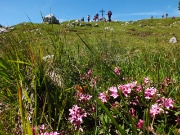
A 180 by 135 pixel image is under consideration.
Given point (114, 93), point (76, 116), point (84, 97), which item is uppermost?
point (114, 93)

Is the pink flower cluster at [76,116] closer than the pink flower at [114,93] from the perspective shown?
Yes

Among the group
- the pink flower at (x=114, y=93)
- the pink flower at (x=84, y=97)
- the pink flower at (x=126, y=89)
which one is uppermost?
the pink flower at (x=126, y=89)

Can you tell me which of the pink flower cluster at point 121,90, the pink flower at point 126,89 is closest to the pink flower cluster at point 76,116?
the pink flower cluster at point 121,90

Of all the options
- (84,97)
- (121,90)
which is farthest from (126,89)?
(84,97)

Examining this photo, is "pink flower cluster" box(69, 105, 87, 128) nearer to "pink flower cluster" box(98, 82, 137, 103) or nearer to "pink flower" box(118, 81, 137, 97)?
"pink flower cluster" box(98, 82, 137, 103)

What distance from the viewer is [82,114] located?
10.7 ft

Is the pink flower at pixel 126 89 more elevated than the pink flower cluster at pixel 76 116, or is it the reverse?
the pink flower at pixel 126 89

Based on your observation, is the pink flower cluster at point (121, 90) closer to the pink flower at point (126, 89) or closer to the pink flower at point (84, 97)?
the pink flower at point (126, 89)

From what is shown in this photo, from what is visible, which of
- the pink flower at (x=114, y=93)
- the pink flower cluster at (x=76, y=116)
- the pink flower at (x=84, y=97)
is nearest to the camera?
the pink flower cluster at (x=76, y=116)

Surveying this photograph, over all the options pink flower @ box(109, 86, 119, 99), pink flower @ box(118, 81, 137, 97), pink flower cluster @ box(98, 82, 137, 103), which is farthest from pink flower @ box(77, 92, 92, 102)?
pink flower @ box(118, 81, 137, 97)

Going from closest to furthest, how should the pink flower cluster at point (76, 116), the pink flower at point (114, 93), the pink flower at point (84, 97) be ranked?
1. the pink flower cluster at point (76, 116)
2. the pink flower at point (114, 93)
3. the pink flower at point (84, 97)

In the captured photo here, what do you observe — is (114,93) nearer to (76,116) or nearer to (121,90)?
(121,90)

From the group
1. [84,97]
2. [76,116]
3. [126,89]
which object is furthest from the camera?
[84,97]

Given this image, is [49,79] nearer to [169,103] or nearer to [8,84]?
[8,84]
